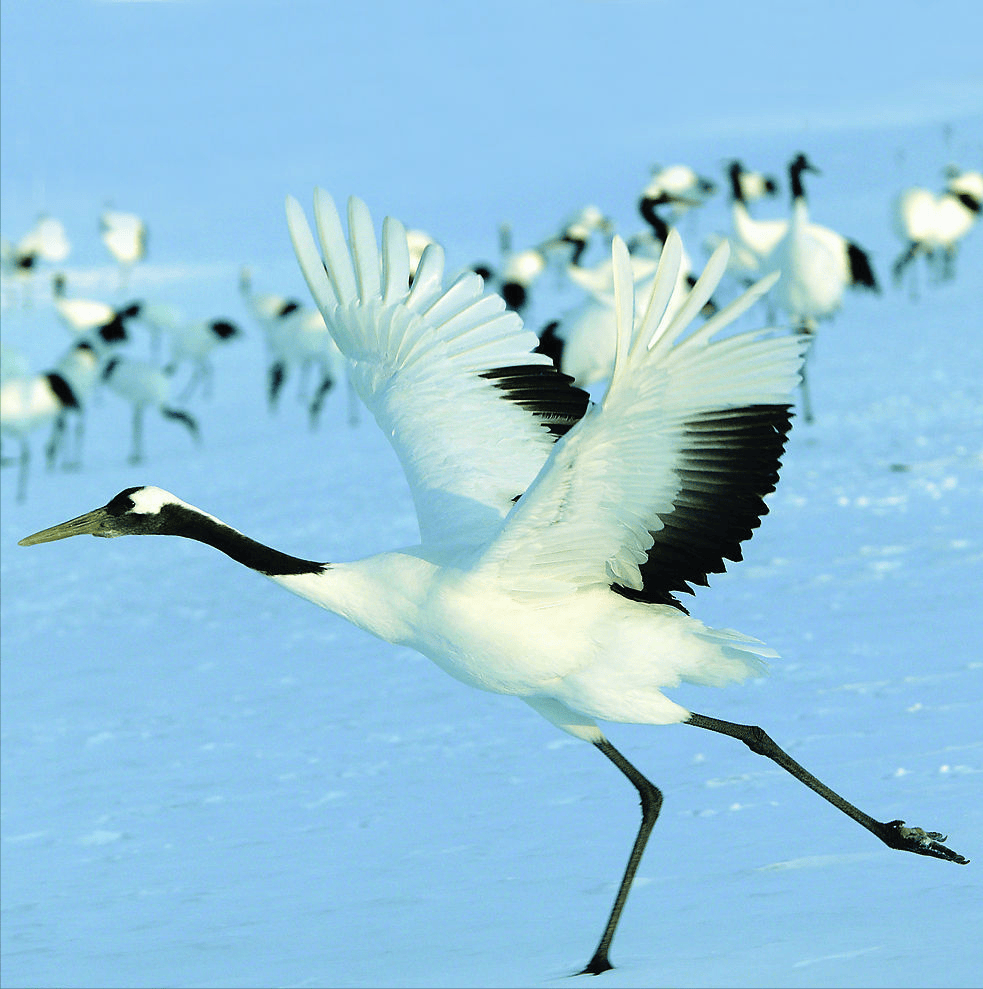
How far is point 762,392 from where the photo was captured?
360cm

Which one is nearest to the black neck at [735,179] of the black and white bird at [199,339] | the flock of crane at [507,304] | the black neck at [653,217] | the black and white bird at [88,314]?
the flock of crane at [507,304]

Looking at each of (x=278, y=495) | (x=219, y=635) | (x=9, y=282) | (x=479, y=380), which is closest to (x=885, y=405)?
(x=278, y=495)

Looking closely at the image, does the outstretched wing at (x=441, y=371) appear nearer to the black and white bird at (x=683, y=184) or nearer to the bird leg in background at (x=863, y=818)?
the bird leg in background at (x=863, y=818)

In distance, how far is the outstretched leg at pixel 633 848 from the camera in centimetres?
423

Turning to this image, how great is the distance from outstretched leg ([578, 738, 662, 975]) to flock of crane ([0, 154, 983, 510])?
16.1ft

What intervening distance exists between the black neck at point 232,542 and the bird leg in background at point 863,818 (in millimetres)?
1100

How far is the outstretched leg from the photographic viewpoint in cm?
423

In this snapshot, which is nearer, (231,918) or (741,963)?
(741,963)

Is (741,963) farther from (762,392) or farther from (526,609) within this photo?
(762,392)

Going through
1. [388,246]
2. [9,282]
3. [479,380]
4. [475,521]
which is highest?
[388,246]

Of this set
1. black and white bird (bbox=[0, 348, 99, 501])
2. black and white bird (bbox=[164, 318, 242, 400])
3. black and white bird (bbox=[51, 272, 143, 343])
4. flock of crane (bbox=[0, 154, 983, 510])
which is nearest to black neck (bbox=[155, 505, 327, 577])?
flock of crane (bbox=[0, 154, 983, 510])

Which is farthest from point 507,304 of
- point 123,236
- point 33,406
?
point 123,236

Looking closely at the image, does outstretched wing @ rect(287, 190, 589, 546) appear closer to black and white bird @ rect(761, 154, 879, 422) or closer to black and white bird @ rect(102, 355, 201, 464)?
black and white bird @ rect(761, 154, 879, 422)

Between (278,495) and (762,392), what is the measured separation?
9833 millimetres
